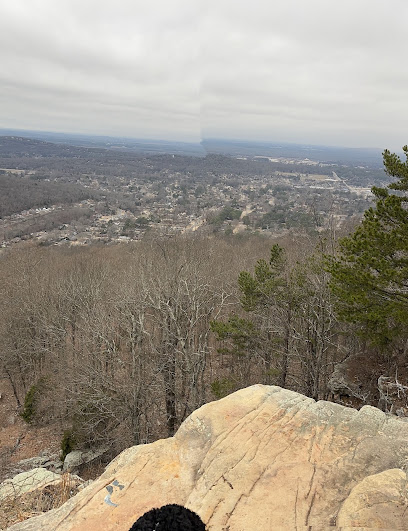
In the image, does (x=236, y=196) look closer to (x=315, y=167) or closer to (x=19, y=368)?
(x=315, y=167)

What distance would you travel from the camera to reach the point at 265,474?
191 inches

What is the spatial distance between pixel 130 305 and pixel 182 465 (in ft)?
33.7

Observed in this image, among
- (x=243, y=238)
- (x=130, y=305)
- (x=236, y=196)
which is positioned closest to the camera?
(x=130, y=305)

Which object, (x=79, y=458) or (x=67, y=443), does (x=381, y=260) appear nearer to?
(x=79, y=458)

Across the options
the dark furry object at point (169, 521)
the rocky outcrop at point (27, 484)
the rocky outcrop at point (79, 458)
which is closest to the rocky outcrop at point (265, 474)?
the dark furry object at point (169, 521)

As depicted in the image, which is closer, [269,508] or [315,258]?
[269,508]

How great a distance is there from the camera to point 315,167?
145 m

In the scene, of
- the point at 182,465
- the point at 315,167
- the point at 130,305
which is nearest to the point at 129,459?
the point at 182,465

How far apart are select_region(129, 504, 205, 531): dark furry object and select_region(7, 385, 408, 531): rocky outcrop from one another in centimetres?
128

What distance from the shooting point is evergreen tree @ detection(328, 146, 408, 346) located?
30.3ft

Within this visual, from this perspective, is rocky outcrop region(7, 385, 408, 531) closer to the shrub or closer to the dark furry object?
the dark furry object

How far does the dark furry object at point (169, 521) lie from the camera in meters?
3.01

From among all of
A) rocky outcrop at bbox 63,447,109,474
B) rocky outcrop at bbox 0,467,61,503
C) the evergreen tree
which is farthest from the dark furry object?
rocky outcrop at bbox 63,447,109,474

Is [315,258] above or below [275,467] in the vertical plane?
above
